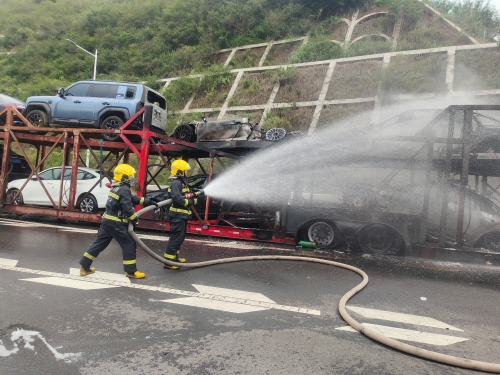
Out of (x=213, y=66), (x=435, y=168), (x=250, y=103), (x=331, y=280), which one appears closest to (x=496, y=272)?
(x=435, y=168)

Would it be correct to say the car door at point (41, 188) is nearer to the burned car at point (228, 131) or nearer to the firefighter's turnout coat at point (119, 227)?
the burned car at point (228, 131)

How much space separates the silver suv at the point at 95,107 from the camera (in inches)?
407

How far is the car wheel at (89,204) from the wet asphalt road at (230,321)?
13.2 ft

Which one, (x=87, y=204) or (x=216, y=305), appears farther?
(x=87, y=204)

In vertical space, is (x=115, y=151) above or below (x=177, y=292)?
above

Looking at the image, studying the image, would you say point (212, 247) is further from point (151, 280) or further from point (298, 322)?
point (298, 322)

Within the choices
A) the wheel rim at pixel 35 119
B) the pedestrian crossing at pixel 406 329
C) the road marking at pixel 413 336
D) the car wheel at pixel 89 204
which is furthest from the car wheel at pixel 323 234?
the wheel rim at pixel 35 119

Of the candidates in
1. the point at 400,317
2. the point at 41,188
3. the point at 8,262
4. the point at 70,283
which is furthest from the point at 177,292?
the point at 41,188

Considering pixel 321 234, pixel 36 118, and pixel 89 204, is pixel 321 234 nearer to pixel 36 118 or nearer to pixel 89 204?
pixel 89 204

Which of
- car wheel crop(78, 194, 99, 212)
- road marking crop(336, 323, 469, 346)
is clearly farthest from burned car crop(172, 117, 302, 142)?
road marking crop(336, 323, 469, 346)

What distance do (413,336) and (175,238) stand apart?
3526 mm

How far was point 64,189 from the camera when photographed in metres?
10.6

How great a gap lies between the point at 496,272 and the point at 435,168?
222cm

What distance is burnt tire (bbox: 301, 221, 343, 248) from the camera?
809cm
